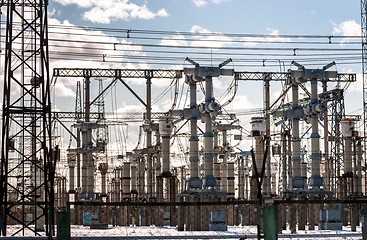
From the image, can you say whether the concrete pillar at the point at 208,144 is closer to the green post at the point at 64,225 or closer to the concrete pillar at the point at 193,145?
the concrete pillar at the point at 193,145

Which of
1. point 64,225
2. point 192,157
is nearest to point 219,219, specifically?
point 192,157

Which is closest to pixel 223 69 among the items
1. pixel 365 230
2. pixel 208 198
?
pixel 208 198

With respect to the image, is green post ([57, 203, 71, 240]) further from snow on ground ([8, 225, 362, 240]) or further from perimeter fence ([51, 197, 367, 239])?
snow on ground ([8, 225, 362, 240])

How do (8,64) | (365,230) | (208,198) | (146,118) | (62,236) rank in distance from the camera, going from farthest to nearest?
(146,118) → (208,198) → (8,64) → (365,230) → (62,236)

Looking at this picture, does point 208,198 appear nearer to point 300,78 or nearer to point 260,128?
Result: point 260,128

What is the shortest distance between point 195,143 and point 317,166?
660cm

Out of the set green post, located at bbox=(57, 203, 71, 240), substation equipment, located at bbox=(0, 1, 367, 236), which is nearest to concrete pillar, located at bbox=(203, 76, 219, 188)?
substation equipment, located at bbox=(0, 1, 367, 236)

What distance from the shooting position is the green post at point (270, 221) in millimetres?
23266

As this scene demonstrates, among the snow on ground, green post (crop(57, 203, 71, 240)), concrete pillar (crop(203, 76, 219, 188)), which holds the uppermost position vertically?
concrete pillar (crop(203, 76, 219, 188))

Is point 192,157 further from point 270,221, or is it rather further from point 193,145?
point 270,221

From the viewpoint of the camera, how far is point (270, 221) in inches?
917

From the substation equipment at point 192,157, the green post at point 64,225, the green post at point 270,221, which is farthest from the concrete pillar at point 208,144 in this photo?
the green post at point 270,221

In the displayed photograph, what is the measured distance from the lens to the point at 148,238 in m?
35.5

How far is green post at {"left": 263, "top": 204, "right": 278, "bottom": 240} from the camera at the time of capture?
2327 centimetres
